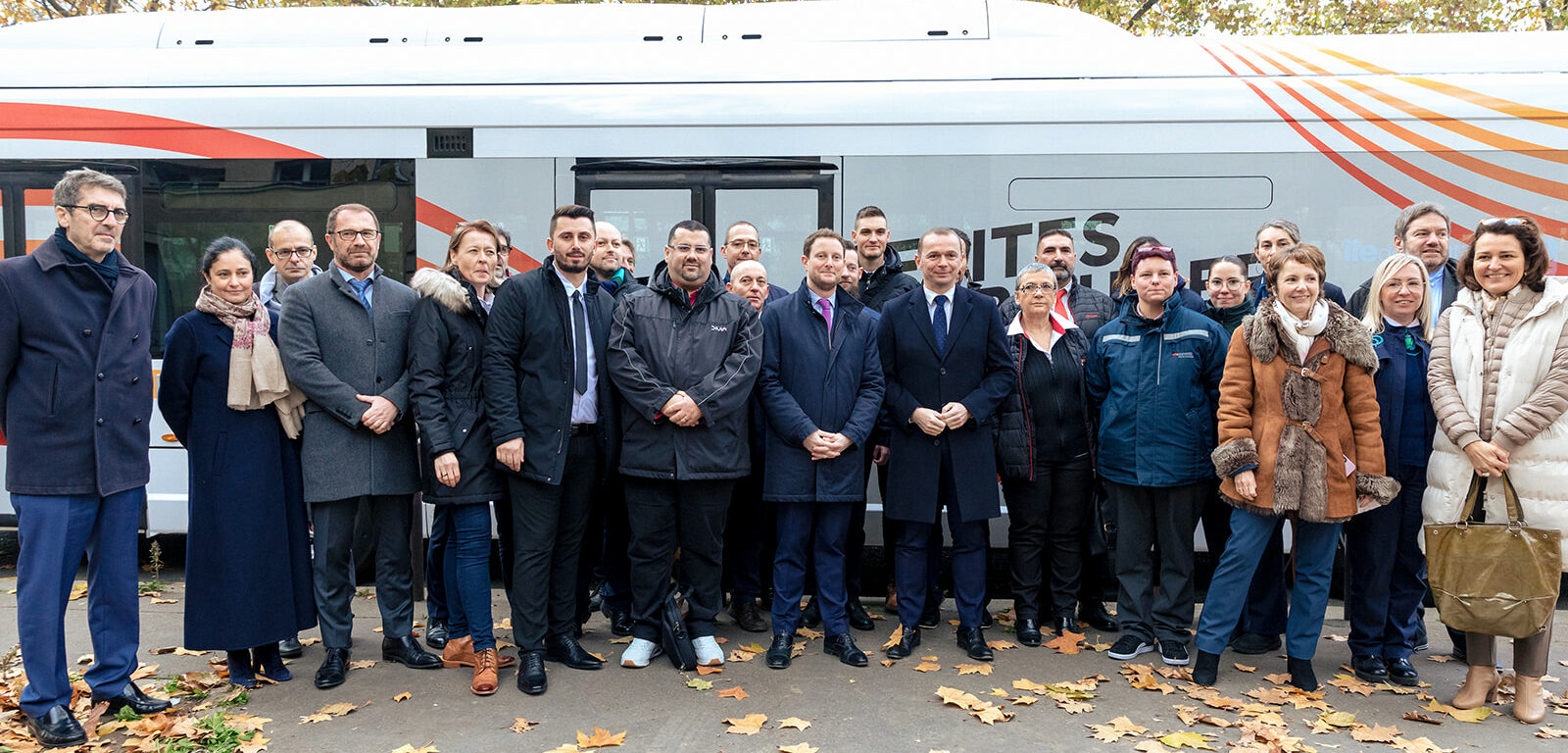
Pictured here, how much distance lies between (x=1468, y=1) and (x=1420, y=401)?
13085mm

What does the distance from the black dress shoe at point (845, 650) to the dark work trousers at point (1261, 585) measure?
184 cm

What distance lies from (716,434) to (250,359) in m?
1.99

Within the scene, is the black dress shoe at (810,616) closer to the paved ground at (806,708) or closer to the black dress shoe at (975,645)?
the paved ground at (806,708)

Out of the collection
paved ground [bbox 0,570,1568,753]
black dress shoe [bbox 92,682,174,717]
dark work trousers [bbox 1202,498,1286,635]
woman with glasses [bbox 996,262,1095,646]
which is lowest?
paved ground [bbox 0,570,1568,753]

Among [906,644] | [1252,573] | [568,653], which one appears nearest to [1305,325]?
[1252,573]

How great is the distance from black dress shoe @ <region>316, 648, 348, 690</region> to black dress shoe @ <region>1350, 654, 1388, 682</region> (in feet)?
15.0

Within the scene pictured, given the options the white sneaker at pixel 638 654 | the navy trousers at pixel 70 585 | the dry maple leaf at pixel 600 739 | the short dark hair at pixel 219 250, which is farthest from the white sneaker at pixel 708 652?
the short dark hair at pixel 219 250

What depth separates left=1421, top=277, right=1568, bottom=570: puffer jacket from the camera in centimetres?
412

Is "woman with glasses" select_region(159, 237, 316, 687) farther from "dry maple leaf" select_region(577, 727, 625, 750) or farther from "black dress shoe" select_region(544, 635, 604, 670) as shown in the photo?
"dry maple leaf" select_region(577, 727, 625, 750)

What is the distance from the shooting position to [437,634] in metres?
5.09

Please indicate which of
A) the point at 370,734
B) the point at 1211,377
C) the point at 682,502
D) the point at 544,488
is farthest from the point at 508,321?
the point at 1211,377

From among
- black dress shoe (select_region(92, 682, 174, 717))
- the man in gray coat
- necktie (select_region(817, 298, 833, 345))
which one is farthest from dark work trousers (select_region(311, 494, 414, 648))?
necktie (select_region(817, 298, 833, 345))

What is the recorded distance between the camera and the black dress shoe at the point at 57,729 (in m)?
3.87

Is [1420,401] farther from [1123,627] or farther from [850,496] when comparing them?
[850,496]
